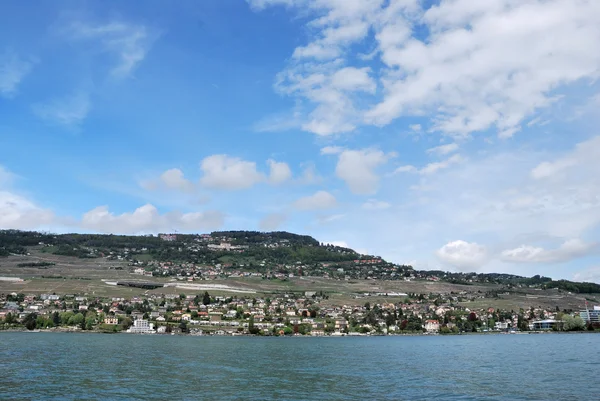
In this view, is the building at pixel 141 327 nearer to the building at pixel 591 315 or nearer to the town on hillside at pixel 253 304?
the town on hillside at pixel 253 304

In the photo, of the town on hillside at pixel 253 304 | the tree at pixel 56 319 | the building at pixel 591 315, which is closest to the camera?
the tree at pixel 56 319

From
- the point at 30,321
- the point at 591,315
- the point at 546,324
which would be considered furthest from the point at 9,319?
the point at 591,315

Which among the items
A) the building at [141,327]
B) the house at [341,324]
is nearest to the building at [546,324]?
the house at [341,324]

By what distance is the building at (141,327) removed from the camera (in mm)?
104125

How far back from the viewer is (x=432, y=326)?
12744 cm

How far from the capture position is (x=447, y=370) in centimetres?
4103

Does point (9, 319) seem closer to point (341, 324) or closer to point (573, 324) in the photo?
point (341, 324)

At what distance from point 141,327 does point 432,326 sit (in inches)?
2763

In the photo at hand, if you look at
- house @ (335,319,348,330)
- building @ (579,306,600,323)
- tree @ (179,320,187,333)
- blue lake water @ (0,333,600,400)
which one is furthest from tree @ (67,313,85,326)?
building @ (579,306,600,323)

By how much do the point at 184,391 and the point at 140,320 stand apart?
85001mm

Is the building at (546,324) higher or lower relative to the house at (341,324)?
higher

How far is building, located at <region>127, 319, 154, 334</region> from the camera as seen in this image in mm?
104125

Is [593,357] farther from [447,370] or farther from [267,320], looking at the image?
[267,320]

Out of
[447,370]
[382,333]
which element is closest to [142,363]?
[447,370]
